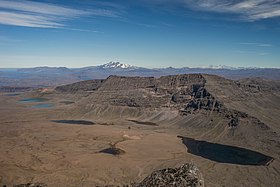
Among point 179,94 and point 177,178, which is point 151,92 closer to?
point 179,94

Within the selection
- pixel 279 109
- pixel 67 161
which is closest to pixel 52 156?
pixel 67 161

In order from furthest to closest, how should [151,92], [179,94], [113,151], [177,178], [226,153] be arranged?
1. [151,92]
2. [179,94]
3. [113,151]
4. [226,153]
5. [177,178]

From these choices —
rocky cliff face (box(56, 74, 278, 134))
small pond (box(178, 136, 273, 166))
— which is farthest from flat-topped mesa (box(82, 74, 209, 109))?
small pond (box(178, 136, 273, 166))

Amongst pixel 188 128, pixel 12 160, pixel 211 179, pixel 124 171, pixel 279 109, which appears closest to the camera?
pixel 211 179

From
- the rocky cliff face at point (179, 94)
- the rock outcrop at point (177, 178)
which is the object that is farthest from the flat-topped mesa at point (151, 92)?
the rock outcrop at point (177, 178)

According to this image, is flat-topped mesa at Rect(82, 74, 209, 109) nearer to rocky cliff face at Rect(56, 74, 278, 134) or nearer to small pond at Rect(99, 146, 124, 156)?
Answer: rocky cliff face at Rect(56, 74, 278, 134)

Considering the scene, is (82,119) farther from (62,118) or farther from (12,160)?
(12,160)

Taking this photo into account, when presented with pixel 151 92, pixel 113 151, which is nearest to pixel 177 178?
pixel 113 151

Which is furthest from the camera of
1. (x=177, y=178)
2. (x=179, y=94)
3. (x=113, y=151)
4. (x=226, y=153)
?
(x=179, y=94)

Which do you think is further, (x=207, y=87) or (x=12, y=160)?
(x=207, y=87)
